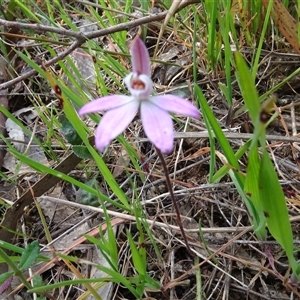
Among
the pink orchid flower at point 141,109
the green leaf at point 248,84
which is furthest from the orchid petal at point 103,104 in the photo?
the green leaf at point 248,84

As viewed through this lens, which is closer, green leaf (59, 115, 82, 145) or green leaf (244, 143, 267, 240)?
green leaf (244, 143, 267, 240)

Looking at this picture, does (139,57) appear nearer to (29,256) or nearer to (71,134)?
(29,256)

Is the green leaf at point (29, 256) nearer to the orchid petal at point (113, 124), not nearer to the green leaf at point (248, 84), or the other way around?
the orchid petal at point (113, 124)

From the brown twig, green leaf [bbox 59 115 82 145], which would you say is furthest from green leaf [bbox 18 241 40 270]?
the brown twig

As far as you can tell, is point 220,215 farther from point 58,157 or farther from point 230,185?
point 58,157

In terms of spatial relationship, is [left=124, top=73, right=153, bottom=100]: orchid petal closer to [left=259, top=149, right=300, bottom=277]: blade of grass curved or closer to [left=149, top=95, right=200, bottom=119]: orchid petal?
[left=149, top=95, right=200, bottom=119]: orchid petal

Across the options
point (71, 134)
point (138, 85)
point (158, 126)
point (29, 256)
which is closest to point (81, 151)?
point (71, 134)

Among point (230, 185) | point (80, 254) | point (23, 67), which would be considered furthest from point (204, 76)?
point (23, 67)
